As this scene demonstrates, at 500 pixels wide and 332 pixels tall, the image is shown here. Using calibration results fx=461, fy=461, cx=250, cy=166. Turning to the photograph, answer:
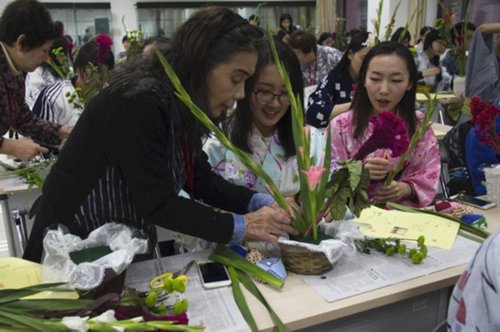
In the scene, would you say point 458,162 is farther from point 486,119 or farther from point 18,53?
point 18,53

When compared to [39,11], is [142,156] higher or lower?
lower

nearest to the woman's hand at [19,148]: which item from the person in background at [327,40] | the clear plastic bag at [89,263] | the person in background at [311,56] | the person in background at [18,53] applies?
the person in background at [18,53]

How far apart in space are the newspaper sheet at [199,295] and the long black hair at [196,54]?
1.31ft

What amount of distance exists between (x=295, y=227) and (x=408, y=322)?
0.40 metres

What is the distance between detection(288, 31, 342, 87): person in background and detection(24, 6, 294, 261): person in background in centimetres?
249

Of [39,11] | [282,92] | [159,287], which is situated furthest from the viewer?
[39,11]

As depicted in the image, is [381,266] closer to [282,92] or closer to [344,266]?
[344,266]

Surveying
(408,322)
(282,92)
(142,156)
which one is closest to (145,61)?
(142,156)

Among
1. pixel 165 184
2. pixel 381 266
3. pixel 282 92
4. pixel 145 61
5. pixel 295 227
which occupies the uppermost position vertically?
pixel 145 61

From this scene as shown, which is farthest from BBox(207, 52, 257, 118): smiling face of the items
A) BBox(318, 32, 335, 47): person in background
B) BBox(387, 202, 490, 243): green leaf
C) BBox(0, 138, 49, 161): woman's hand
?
BBox(318, 32, 335, 47): person in background

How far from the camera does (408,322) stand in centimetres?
123

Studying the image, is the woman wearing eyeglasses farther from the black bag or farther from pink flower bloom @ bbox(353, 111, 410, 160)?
the black bag

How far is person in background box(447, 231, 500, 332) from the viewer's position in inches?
26.6

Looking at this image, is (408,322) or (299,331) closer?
(299,331)
